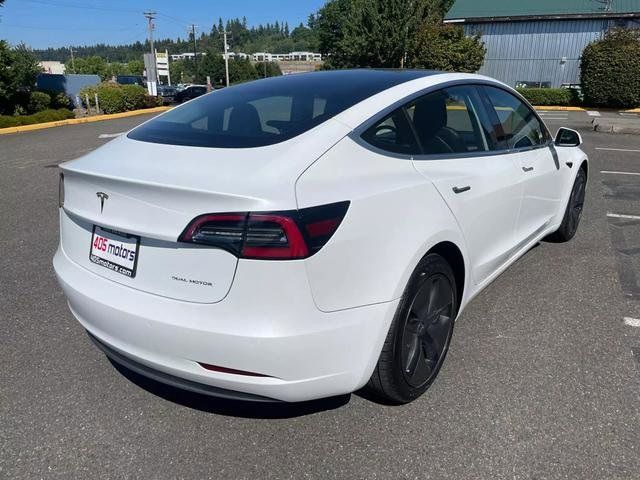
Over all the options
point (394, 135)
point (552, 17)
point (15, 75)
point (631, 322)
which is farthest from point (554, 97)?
point (394, 135)

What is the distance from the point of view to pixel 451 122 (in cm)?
307

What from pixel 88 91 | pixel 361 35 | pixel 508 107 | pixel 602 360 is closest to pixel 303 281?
pixel 602 360

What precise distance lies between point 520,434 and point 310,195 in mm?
1471

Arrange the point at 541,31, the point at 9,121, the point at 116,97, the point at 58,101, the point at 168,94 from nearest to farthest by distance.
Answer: the point at 9,121 → the point at 58,101 → the point at 116,97 → the point at 541,31 → the point at 168,94

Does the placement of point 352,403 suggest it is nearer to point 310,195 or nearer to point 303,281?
point 303,281

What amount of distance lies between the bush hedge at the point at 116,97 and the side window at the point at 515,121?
21.6m

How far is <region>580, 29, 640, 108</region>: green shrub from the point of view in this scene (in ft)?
74.8

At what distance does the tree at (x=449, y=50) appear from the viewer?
2644 centimetres

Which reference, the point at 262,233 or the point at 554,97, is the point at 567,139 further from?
the point at 554,97

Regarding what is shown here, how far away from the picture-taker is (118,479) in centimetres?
214

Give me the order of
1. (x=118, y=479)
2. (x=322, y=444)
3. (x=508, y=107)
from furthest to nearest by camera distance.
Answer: (x=508, y=107)
(x=322, y=444)
(x=118, y=479)

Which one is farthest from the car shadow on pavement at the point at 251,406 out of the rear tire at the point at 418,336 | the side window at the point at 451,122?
the side window at the point at 451,122

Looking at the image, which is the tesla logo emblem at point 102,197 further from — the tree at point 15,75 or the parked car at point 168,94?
the parked car at point 168,94

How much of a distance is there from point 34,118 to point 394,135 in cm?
1840
